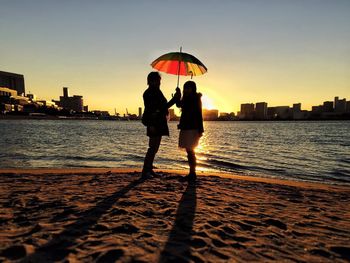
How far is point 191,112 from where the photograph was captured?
23.0 feet

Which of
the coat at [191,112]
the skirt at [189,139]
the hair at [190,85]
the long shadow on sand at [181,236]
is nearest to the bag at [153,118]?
the coat at [191,112]

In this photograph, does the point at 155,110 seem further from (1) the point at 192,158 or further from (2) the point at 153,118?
(1) the point at 192,158

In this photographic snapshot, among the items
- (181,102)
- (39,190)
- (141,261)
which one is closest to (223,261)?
(141,261)

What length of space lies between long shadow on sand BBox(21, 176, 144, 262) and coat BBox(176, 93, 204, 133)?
9.53ft

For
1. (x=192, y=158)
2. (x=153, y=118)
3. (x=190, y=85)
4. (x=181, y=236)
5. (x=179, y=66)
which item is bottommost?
(x=181, y=236)

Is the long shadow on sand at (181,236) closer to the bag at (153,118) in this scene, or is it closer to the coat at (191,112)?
the coat at (191,112)

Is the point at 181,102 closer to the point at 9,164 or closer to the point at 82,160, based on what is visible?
the point at 82,160

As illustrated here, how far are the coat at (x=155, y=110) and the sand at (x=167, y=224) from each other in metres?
1.56

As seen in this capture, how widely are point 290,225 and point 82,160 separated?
1346 cm

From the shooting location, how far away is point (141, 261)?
307 centimetres

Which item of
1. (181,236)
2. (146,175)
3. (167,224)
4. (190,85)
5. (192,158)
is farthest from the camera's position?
(146,175)

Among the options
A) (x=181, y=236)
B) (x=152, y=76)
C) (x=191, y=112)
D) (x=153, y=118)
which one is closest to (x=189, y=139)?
(x=191, y=112)

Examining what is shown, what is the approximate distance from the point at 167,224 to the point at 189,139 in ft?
10.3

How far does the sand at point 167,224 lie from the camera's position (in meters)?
3.30
